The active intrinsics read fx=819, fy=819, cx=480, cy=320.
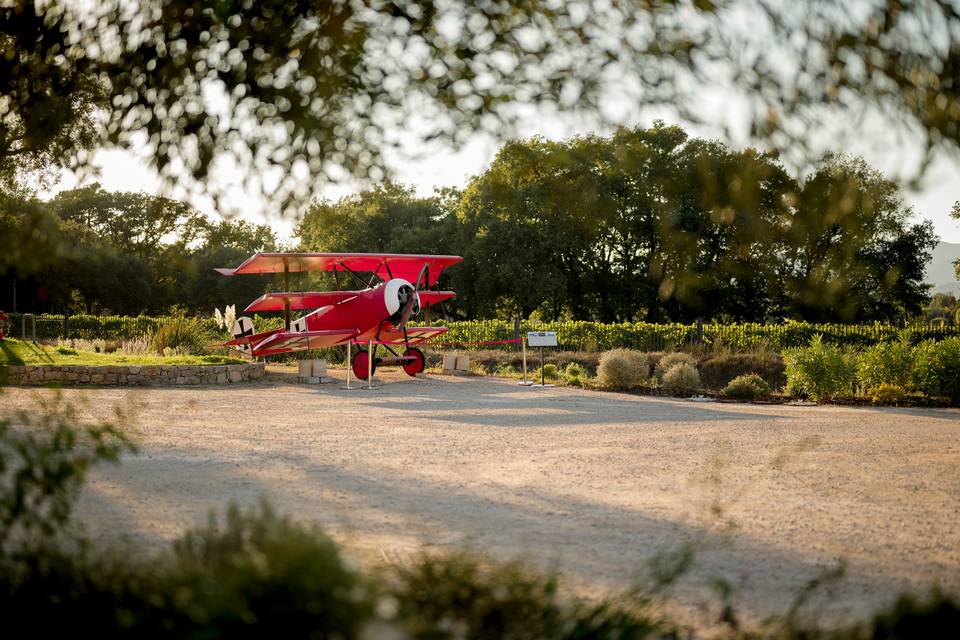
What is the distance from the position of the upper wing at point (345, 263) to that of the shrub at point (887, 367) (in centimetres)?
967

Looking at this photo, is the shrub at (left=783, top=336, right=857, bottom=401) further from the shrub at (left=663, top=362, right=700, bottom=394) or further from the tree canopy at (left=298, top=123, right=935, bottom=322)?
the tree canopy at (left=298, top=123, right=935, bottom=322)

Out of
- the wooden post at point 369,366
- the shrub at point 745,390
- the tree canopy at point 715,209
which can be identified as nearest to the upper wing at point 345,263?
the wooden post at point 369,366

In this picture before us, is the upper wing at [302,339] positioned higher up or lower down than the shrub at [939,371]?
higher up

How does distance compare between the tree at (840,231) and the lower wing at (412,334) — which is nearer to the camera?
the tree at (840,231)

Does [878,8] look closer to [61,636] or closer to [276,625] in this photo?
[276,625]

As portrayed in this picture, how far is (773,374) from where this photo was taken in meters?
21.5

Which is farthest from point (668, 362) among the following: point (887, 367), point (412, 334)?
point (412, 334)

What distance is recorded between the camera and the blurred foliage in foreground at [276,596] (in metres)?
2.28

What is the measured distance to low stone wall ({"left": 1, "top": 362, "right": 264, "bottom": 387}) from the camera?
17.7 metres

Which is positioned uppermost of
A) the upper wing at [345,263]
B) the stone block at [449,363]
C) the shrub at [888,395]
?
the upper wing at [345,263]

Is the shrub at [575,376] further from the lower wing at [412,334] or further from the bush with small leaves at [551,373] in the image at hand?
the lower wing at [412,334]

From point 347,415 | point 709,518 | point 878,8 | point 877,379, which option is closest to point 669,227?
point 878,8

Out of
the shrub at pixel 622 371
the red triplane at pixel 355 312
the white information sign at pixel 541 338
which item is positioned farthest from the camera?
the red triplane at pixel 355 312

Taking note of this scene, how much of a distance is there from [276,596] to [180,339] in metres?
24.2
